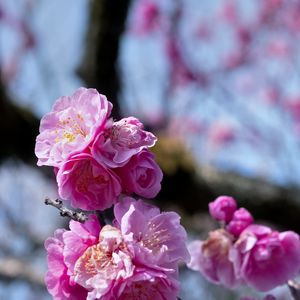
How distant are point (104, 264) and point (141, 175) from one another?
13cm

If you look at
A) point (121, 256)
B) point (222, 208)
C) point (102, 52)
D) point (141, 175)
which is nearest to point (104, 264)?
point (121, 256)

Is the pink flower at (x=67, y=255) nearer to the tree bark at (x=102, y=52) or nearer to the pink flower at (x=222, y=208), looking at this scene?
the pink flower at (x=222, y=208)

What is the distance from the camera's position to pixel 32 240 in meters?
3.74

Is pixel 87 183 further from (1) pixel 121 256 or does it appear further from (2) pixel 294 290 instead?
(2) pixel 294 290

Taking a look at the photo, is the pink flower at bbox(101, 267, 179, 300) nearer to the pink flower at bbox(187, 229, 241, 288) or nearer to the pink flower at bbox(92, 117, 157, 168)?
the pink flower at bbox(92, 117, 157, 168)

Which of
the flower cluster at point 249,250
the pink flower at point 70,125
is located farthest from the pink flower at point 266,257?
the pink flower at point 70,125

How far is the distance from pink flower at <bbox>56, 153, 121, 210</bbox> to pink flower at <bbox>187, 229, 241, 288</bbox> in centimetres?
31

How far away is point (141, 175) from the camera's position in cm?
81

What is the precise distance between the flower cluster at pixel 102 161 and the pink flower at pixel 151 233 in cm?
3

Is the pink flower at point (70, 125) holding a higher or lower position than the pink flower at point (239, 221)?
higher

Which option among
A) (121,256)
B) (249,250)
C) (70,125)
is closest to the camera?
(121,256)

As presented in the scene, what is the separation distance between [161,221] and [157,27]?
175 inches

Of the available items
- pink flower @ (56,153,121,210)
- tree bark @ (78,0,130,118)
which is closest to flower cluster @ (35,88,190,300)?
pink flower @ (56,153,121,210)

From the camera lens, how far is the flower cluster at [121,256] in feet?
2.46
